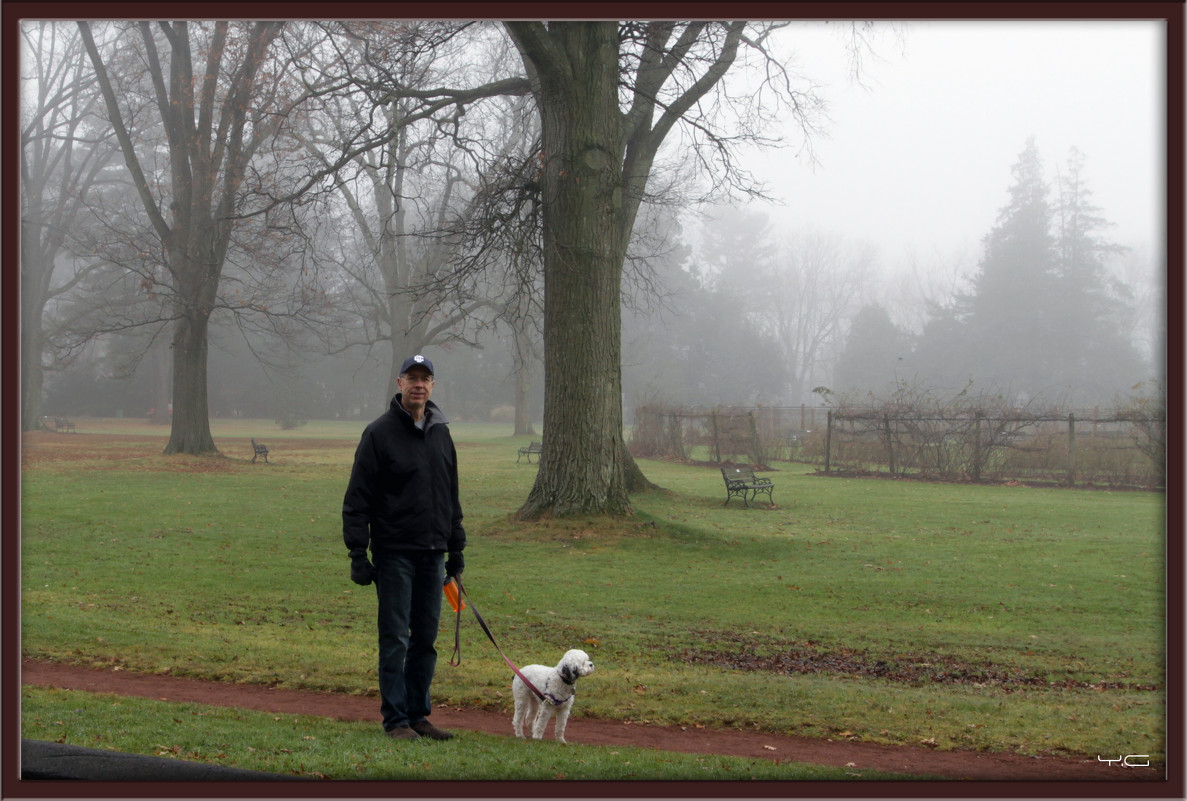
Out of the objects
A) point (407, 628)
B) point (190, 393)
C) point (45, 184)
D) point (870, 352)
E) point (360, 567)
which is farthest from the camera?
point (870, 352)

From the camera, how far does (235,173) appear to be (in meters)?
26.7

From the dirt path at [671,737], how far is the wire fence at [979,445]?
2098 cm

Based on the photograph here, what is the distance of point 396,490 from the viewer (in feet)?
17.8

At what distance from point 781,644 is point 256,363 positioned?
Result: 182ft

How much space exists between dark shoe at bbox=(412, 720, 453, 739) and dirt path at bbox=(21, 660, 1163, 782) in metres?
0.54

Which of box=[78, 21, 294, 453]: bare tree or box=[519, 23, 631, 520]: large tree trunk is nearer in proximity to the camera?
box=[519, 23, 631, 520]: large tree trunk

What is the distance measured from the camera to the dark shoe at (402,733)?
5.43 meters

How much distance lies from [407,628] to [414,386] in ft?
4.65

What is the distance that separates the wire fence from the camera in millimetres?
25906

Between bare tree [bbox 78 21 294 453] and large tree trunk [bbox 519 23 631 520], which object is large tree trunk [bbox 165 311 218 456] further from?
large tree trunk [bbox 519 23 631 520]

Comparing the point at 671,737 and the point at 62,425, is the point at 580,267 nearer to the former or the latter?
the point at 671,737

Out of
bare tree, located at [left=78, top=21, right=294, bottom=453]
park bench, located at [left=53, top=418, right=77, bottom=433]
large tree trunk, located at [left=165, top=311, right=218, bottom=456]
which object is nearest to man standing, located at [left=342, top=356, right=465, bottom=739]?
bare tree, located at [left=78, top=21, right=294, bottom=453]

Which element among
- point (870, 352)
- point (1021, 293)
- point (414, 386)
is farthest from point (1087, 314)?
point (414, 386)
